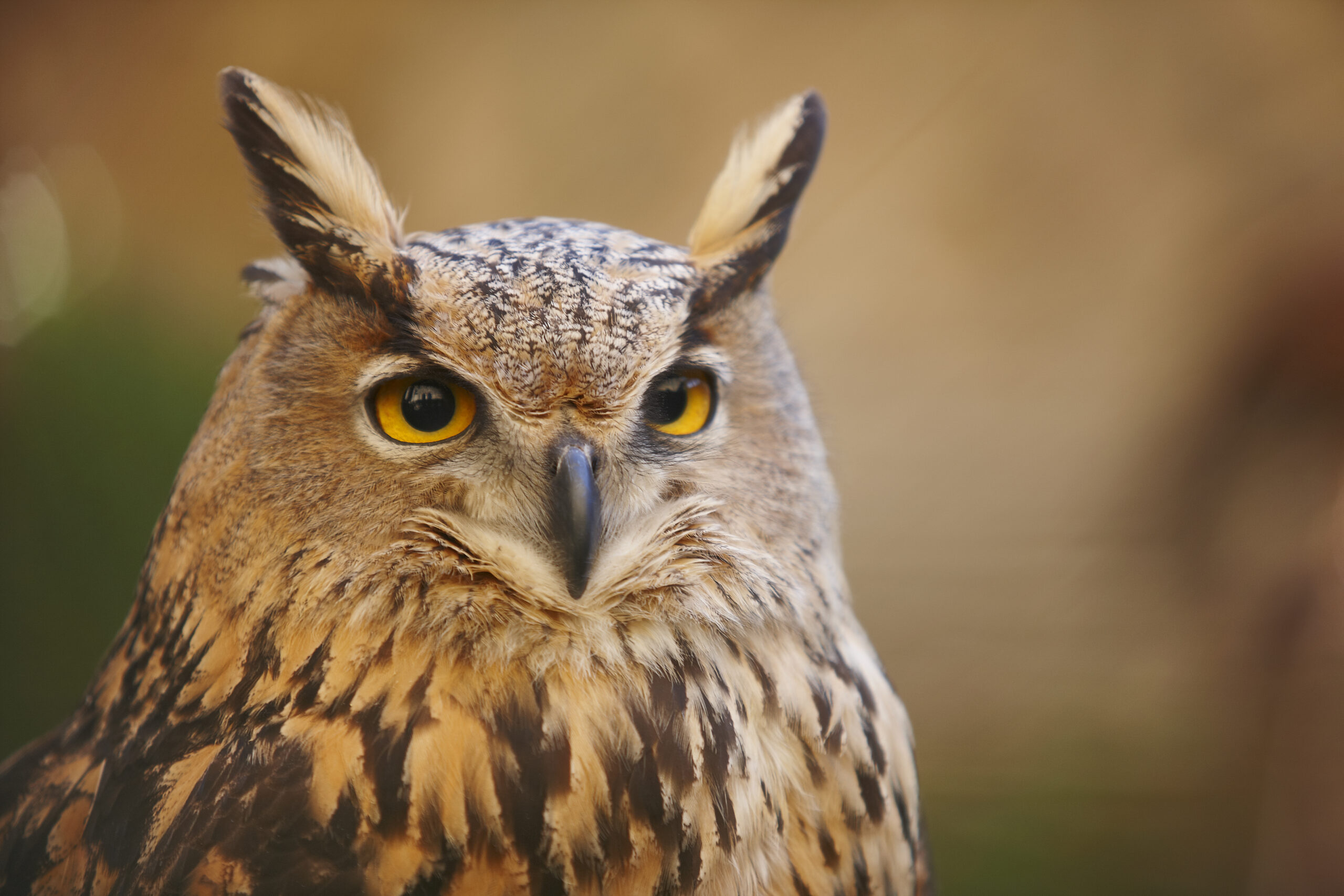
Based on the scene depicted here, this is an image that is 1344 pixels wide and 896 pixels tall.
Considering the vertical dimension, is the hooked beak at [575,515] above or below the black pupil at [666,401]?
below

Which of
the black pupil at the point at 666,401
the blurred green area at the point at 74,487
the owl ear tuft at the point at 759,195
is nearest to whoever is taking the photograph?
the black pupil at the point at 666,401

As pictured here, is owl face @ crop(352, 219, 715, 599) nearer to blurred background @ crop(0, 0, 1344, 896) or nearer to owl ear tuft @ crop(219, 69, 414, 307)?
owl ear tuft @ crop(219, 69, 414, 307)

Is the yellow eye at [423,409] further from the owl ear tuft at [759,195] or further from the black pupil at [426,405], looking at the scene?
the owl ear tuft at [759,195]

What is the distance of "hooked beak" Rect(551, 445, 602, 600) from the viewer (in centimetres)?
71

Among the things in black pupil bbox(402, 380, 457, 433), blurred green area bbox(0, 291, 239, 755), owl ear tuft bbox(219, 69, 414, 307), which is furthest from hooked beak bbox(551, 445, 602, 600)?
blurred green area bbox(0, 291, 239, 755)

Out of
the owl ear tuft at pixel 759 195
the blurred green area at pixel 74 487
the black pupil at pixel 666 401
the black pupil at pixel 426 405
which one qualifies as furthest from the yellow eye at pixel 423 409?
the blurred green area at pixel 74 487

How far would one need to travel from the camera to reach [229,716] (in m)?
0.76

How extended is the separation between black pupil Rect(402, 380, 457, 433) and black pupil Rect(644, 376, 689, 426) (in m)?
0.17

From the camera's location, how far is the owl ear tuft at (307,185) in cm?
79

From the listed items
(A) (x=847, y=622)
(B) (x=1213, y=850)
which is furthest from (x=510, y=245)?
(B) (x=1213, y=850)

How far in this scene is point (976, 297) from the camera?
3.49 metres

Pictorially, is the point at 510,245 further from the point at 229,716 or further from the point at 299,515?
the point at 229,716

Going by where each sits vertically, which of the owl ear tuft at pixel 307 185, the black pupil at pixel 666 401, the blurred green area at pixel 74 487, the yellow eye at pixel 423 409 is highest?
the owl ear tuft at pixel 307 185

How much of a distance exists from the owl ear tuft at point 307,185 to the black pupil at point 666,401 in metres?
0.24
